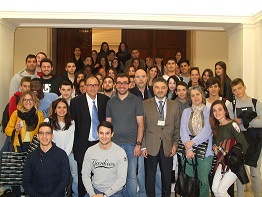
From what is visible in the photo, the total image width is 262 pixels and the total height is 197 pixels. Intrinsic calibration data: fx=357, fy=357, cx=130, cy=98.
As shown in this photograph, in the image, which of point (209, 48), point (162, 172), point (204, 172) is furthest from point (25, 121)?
point (209, 48)

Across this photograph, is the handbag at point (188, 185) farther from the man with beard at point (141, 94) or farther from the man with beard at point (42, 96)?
A: the man with beard at point (42, 96)

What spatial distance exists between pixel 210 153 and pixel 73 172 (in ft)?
5.75

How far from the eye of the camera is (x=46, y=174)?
3863mm

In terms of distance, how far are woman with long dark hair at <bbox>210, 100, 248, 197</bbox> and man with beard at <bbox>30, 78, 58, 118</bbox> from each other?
6.94 feet

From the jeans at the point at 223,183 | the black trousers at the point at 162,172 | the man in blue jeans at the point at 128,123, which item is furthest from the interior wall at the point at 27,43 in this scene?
the jeans at the point at 223,183

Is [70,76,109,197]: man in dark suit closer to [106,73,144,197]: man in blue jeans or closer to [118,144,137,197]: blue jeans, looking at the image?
[106,73,144,197]: man in blue jeans

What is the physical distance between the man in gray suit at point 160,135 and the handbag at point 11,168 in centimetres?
152

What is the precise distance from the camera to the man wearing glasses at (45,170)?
12.6 ft

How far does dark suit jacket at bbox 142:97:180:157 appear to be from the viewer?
4418 millimetres

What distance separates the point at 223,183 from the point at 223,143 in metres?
0.45

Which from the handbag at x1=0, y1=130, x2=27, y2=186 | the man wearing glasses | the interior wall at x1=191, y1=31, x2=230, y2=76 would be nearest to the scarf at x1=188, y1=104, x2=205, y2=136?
the man wearing glasses

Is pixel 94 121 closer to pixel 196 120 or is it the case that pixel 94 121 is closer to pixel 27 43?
pixel 196 120

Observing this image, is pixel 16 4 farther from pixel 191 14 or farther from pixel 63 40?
pixel 63 40

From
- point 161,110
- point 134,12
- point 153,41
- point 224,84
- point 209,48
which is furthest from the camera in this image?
point 153,41
